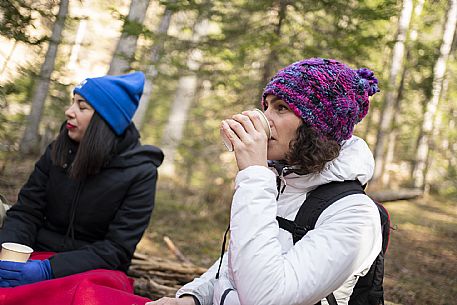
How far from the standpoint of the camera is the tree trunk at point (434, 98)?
593 inches

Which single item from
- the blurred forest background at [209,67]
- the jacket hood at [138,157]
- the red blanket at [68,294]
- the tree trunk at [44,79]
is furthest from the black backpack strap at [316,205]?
the tree trunk at [44,79]

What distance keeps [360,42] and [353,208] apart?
17.4ft

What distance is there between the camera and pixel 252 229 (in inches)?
79.2

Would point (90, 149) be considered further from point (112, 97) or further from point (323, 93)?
point (323, 93)

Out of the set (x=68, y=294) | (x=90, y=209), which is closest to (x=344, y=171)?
(x=68, y=294)

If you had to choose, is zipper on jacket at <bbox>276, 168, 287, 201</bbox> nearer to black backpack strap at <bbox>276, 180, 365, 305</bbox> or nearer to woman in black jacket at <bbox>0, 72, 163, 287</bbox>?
black backpack strap at <bbox>276, 180, 365, 305</bbox>

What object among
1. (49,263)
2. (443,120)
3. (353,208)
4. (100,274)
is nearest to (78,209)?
(49,263)

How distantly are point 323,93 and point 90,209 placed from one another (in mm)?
2082

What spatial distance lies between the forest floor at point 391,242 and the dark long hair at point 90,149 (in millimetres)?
2162

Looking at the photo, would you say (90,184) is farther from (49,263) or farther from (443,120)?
(443,120)

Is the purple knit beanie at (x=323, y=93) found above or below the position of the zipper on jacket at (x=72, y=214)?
above

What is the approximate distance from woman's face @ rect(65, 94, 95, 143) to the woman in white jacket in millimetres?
1652

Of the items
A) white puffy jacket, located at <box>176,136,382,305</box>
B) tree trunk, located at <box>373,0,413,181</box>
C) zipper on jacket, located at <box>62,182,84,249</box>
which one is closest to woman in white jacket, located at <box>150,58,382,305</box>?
white puffy jacket, located at <box>176,136,382,305</box>

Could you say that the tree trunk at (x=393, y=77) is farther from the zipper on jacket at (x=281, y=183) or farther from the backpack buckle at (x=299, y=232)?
the backpack buckle at (x=299, y=232)
